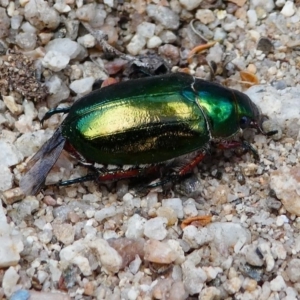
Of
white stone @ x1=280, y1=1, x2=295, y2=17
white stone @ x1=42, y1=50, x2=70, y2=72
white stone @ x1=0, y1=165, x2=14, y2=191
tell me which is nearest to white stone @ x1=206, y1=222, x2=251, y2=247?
white stone @ x1=0, y1=165, x2=14, y2=191

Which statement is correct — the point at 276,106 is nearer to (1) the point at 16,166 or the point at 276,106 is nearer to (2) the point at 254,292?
(2) the point at 254,292

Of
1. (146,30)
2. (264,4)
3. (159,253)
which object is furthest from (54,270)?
(264,4)

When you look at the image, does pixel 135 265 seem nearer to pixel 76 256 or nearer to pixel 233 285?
pixel 76 256

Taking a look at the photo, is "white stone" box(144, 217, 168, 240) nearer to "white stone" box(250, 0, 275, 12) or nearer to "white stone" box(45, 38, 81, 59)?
"white stone" box(45, 38, 81, 59)

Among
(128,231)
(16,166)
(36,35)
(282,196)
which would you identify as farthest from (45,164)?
(282,196)

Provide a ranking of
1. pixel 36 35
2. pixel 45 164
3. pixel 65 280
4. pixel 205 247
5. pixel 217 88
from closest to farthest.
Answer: pixel 65 280 → pixel 205 247 → pixel 45 164 → pixel 217 88 → pixel 36 35

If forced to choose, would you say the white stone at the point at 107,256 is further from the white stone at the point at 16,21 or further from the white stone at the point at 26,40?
the white stone at the point at 16,21
